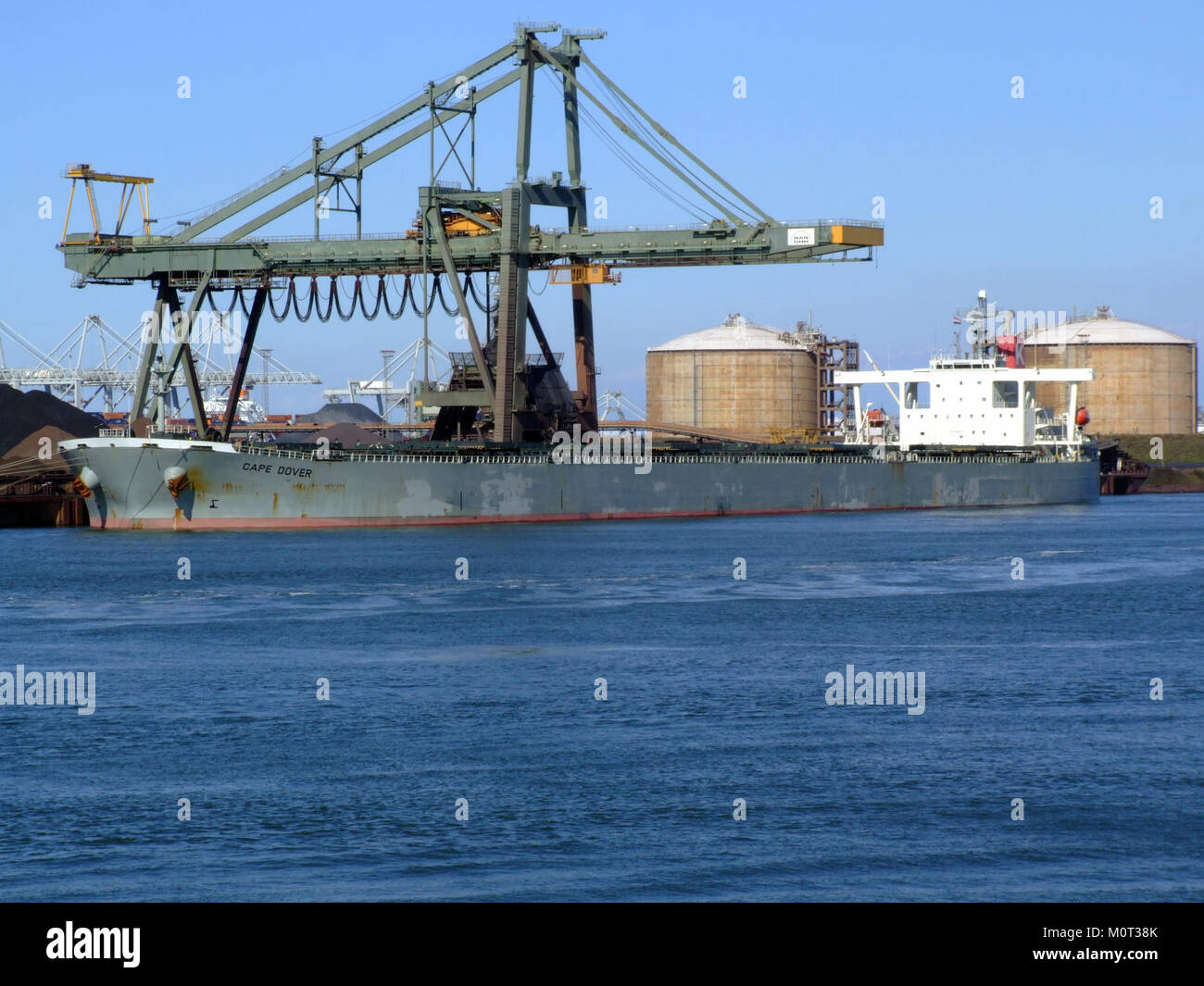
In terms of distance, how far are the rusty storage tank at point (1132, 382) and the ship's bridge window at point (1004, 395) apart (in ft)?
149

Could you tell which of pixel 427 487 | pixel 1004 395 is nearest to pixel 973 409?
pixel 1004 395

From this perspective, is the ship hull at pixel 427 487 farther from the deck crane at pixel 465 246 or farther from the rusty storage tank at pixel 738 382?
the rusty storage tank at pixel 738 382

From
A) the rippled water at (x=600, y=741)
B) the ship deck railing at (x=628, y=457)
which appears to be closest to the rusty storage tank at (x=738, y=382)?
the ship deck railing at (x=628, y=457)

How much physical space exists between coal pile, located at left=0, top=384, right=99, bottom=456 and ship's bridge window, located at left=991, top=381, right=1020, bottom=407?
→ 45398 mm

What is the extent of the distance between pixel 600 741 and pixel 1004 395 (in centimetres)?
5901

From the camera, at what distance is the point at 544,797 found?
42.7 feet

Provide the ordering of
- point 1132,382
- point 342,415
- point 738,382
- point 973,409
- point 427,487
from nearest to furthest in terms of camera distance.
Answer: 1. point 427,487
2. point 973,409
3. point 738,382
4. point 1132,382
5. point 342,415

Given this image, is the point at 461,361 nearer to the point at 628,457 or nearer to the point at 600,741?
the point at 628,457

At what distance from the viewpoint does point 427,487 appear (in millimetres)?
49094

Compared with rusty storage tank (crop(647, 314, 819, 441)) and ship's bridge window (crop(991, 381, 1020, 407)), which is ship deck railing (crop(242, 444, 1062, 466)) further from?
rusty storage tank (crop(647, 314, 819, 441))

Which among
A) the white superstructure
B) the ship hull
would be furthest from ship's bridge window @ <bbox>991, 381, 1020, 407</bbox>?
the ship hull

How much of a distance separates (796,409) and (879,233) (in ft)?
194
